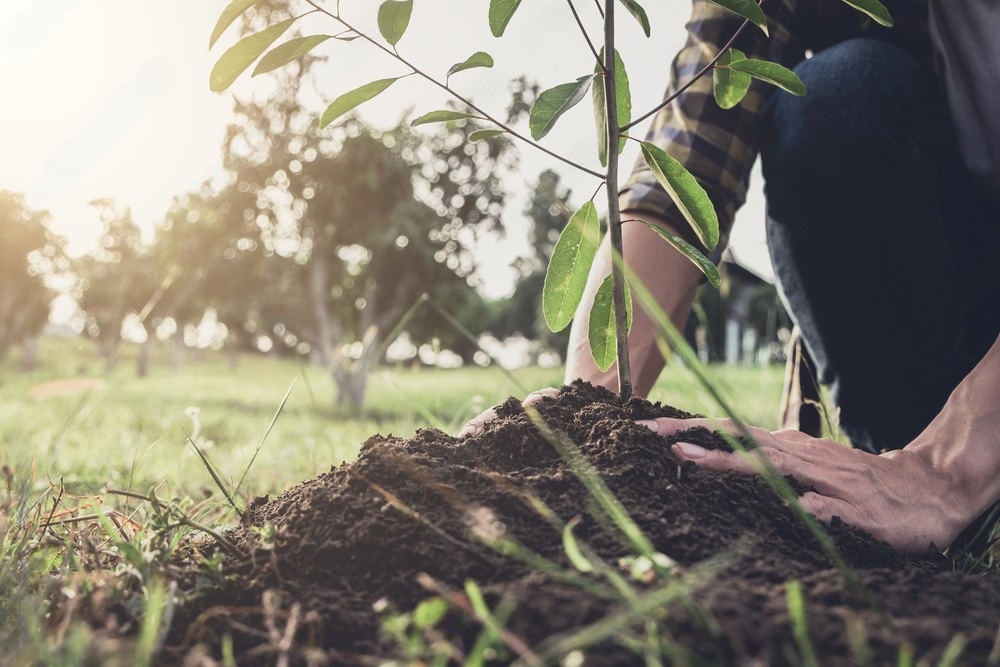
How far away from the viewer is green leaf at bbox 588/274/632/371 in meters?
1.15

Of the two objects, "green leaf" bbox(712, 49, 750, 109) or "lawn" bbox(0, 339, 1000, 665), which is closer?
"lawn" bbox(0, 339, 1000, 665)

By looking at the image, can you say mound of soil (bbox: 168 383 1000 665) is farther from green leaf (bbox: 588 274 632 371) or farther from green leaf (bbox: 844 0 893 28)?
green leaf (bbox: 844 0 893 28)

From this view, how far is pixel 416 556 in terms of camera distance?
85 centimetres

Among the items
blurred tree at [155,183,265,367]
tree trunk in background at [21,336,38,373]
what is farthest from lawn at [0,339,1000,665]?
tree trunk in background at [21,336,38,373]

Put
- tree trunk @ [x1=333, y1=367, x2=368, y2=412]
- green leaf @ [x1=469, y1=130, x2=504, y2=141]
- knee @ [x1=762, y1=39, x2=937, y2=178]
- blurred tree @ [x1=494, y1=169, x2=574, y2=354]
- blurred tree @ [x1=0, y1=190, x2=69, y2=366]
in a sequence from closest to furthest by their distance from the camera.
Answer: green leaf @ [x1=469, y1=130, x2=504, y2=141] → knee @ [x1=762, y1=39, x2=937, y2=178] → tree trunk @ [x1=333, y1=367, x2=368, y2=412] → blurred tree @ [x1=494, y1=169, x2=574, y2=354] → blurred tree @ [x1=0, y1=190, x2=69, y2=366]

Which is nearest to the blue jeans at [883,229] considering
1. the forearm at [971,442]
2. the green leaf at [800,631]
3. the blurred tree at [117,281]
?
the forearm at [971,442]

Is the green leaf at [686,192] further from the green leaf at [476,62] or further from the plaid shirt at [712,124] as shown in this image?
the plaid shirt at [712,124]

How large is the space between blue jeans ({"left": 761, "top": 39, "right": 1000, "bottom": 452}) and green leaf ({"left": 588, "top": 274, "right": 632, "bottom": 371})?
3.64ft

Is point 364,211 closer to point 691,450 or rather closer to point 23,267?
point 691,450

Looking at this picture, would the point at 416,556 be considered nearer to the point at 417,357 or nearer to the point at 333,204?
the point at 417,357

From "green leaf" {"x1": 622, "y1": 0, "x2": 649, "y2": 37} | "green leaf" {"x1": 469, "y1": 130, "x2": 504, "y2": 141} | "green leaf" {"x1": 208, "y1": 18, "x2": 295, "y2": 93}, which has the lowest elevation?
"green leaf" {"x1": 469, "y1": 130, "x2": 504, "y2": 141}

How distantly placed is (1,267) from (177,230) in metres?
26.1

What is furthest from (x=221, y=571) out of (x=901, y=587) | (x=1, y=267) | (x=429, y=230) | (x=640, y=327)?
(x=1, y=267)

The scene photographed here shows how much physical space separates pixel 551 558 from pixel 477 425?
48cm
